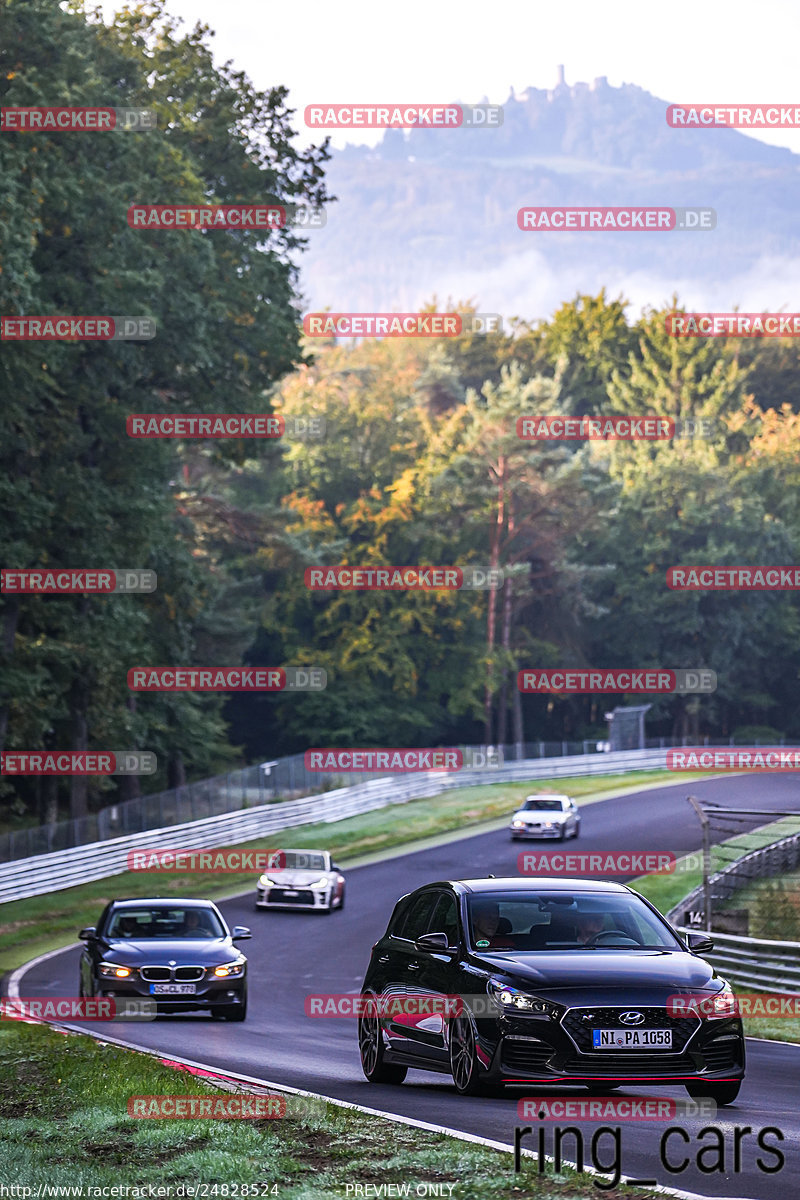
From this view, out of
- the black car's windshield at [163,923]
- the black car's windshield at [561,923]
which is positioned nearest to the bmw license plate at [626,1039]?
the black car's windshield at [561,923]

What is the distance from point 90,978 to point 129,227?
2270cm

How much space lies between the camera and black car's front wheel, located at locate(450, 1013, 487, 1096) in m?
10.4

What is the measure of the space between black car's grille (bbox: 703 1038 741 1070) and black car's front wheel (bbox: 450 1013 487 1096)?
1399mm

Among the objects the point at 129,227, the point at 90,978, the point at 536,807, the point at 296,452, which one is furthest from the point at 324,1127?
the point at 296,452

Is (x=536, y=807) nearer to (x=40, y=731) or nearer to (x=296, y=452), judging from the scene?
(x=40, y=731)

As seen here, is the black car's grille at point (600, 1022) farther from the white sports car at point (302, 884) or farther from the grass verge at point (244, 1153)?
the white sports car at point (302, 884)

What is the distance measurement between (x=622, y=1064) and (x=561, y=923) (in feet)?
4.74

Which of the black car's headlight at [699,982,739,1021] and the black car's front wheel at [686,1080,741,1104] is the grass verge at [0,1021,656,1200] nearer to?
the black car's front wheel at [686,1080,741,1104]

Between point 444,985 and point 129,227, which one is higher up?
point 129,227

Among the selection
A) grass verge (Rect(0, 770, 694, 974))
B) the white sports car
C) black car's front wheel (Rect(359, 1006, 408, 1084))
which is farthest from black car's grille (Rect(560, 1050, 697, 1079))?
the white sports car

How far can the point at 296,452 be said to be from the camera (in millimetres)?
86375

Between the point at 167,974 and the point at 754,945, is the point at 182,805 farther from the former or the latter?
the point at 167,974

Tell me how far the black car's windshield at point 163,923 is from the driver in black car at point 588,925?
937 cm

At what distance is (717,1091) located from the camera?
1038 cm
